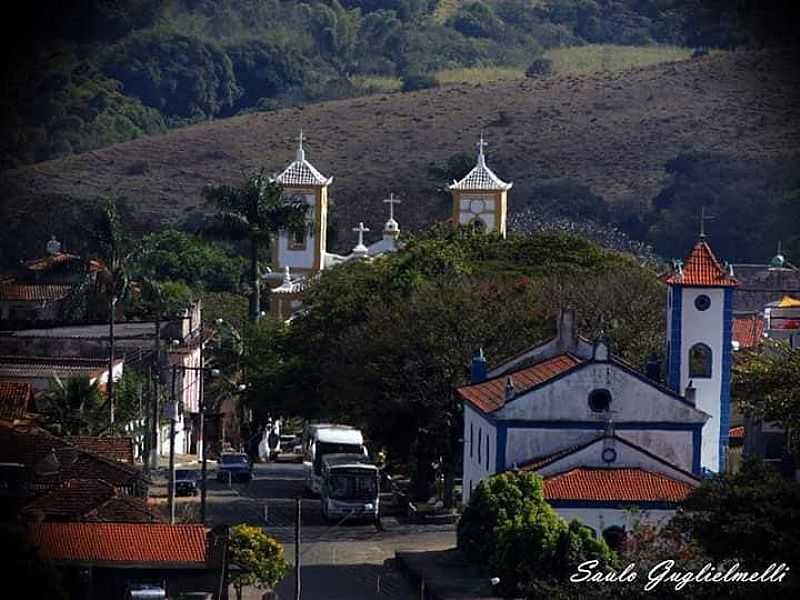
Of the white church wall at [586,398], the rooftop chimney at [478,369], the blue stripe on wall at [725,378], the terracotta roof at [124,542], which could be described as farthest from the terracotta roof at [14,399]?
the blue stripe on wall at [725,378]

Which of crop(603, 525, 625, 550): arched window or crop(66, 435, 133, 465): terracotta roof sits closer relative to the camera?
crop(603, 525, 625, 550): arched window

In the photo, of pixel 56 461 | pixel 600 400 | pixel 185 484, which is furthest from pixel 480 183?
pixel 56 461

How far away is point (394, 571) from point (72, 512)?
6.00 metres

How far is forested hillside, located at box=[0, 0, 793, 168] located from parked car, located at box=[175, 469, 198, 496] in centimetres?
2419

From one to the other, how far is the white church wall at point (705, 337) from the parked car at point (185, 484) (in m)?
8.53

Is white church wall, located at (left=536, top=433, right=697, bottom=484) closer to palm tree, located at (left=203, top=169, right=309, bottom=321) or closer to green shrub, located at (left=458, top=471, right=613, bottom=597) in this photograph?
green shrub, located at (left=458, top=471, right=613, bottom=597)

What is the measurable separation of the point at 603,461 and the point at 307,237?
161ft

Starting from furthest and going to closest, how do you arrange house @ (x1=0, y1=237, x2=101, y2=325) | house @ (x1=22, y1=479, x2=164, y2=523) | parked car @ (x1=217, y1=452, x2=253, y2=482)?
house @ (x1=0, y1=237, x2=101, y2=325), parked car @ (x1=217, y1=452, x2=253, y2=482), house @ (x1=22, y1=479, x2=164, y2=523)

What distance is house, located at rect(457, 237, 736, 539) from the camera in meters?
35.2

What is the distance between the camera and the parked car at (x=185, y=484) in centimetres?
4334

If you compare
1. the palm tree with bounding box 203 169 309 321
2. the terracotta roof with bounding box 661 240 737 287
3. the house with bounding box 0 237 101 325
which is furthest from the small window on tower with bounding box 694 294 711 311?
the palm tree with bounding box 203 169 309 321

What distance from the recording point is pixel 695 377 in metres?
41.4

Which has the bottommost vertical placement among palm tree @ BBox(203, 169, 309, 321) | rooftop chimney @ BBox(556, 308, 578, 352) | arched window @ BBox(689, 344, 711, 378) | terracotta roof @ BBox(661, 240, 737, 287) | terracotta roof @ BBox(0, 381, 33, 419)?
terracotta roof @ BBox(0, 381, 33, 419)

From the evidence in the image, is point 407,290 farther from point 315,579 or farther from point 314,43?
point 314,43
